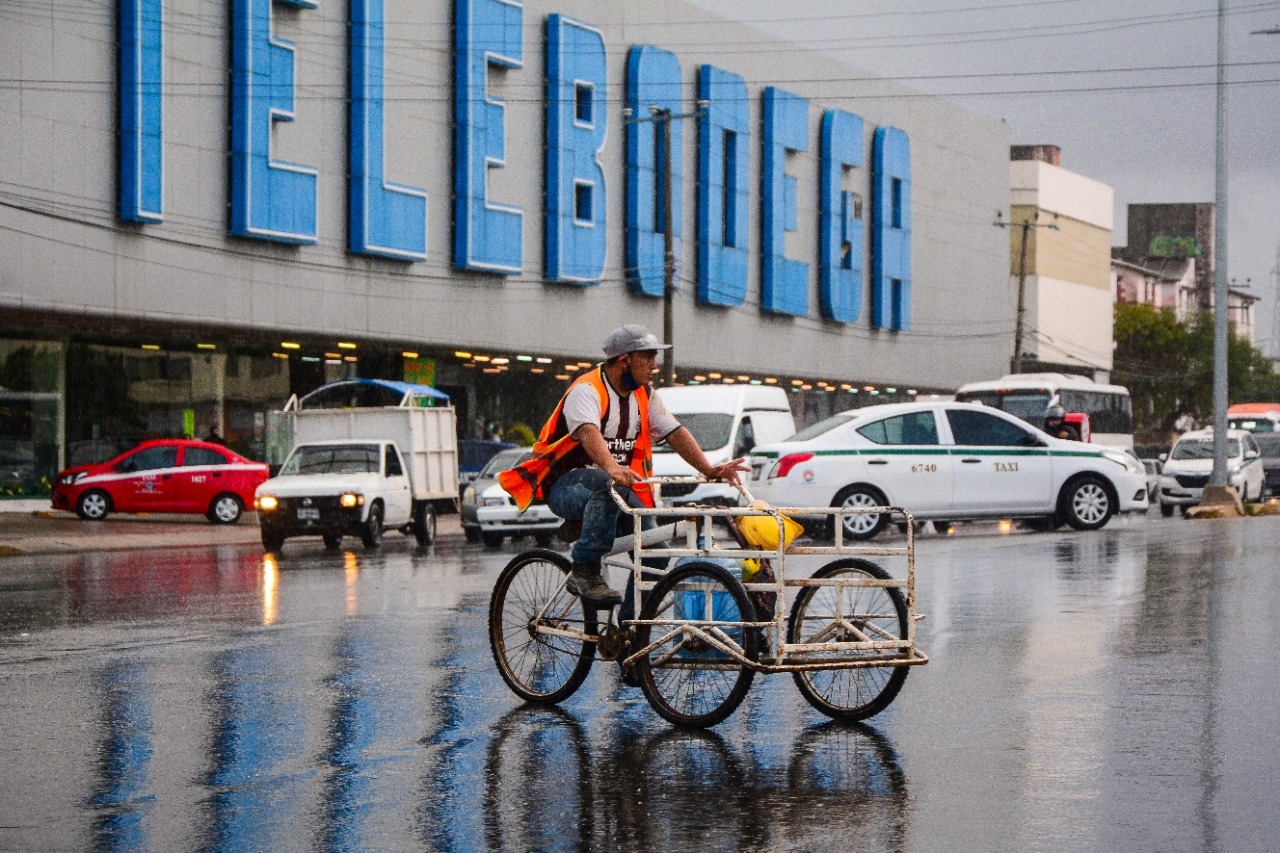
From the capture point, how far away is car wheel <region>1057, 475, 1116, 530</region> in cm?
2541

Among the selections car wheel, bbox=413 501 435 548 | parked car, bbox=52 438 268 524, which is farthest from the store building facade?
car wheel, bbox=413 501 435 548

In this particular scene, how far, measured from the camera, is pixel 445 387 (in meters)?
47.4

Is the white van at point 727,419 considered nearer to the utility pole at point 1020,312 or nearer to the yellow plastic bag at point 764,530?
the yellow plastic bag at point 764,530

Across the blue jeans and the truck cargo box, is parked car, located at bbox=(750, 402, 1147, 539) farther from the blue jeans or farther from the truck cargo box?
the blue jeans

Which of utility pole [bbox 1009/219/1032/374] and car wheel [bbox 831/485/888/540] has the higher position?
utility pole [bbox 1009/219/1032/374]

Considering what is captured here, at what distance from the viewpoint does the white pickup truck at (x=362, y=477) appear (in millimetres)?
25594

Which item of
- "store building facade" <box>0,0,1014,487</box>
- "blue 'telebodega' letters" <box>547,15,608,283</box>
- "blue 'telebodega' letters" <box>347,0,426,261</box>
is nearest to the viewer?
"store building facade" <box>0,0,1014,487</box>

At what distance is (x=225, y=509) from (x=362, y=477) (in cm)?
897

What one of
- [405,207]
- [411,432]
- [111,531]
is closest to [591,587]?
[411,432]

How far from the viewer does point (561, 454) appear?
911cm

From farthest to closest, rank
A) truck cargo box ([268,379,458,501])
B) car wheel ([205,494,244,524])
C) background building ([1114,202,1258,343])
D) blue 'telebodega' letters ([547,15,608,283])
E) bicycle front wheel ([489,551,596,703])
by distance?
background building ([1114,202,1258,343]), blue 'telebodega' letters ([547,15,608,283]), car wheel ([205,494,244,524]), truck cargo box ([268,379,458,501]), bicycle front wheel ([489,551,596,703])

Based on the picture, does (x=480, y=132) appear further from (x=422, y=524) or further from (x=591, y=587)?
(x=591, y=587)

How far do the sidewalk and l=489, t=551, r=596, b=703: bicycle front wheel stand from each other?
17.2 meters

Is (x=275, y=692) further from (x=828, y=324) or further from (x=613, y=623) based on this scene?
(x=828, y=324)
